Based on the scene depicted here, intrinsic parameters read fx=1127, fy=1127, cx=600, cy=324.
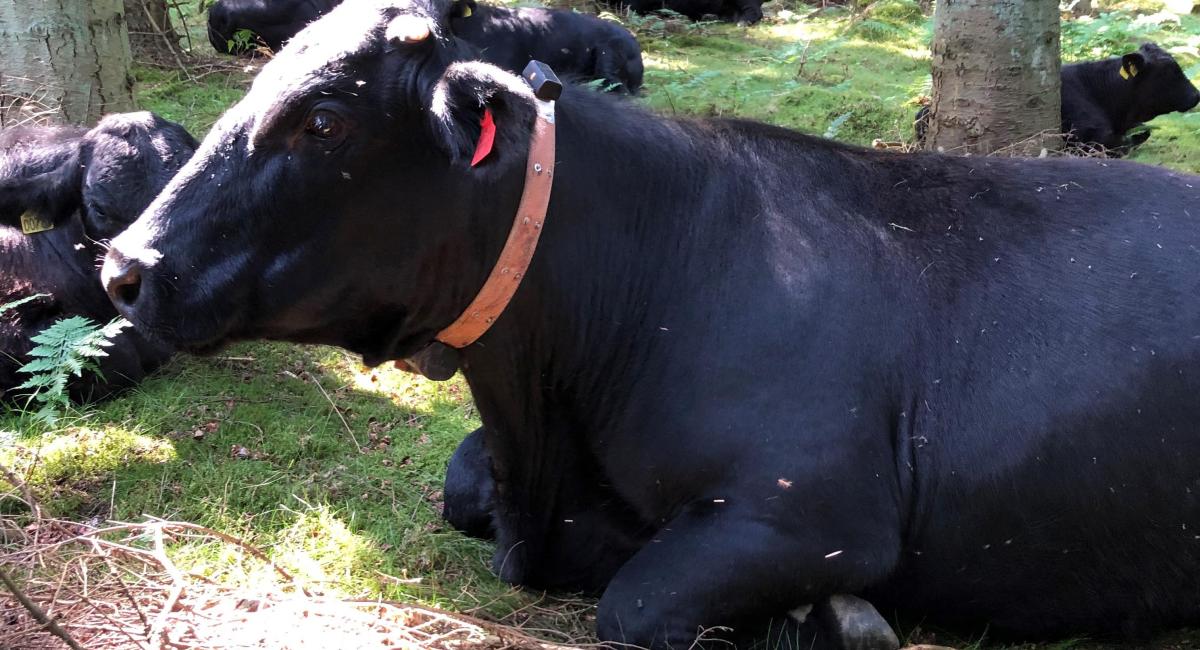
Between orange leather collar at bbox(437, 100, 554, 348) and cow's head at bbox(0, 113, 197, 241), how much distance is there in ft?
10.4

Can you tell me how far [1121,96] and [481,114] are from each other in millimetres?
8468

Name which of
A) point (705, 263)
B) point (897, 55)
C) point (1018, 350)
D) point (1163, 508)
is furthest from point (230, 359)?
point (897, 55)

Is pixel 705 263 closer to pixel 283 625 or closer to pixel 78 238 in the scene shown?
pixel 283 625

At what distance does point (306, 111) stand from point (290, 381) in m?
3.15

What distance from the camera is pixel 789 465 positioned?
3518mm

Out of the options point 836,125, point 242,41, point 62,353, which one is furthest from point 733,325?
point 242,41

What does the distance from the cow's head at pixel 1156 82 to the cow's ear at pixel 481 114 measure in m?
8.69

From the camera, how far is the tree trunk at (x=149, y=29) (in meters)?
12.4

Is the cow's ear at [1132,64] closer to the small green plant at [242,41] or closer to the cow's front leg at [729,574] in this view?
the cow's front leg at [729,574]

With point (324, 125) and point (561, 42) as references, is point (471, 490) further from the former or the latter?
point (561, 42)

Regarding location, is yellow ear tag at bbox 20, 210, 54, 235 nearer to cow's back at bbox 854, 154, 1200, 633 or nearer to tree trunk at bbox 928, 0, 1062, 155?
cow's back at bbox 854, 154, 1200, 633

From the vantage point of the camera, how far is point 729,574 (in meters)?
3.50

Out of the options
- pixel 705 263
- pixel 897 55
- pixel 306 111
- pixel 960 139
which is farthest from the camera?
pixel 897 55

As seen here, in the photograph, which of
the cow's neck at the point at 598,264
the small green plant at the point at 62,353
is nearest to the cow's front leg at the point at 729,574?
the cow's neck at the point at 598,264
